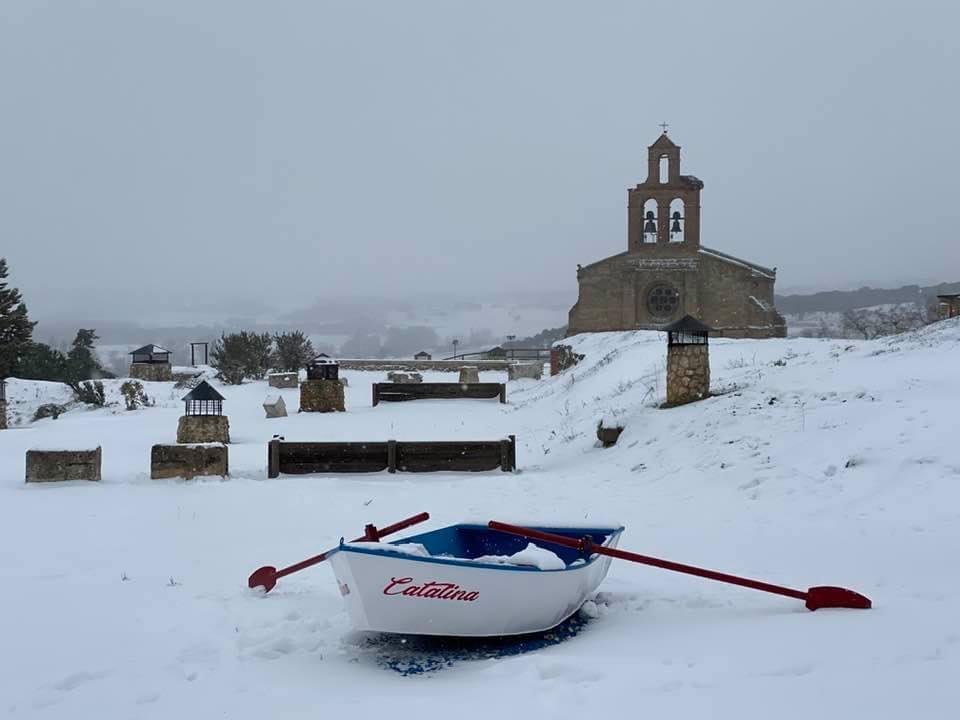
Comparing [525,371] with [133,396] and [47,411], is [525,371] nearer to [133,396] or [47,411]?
[133,396]

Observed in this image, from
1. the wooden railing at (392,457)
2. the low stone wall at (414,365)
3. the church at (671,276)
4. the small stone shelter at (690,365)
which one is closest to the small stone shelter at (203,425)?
the wooden railing at (392,457)

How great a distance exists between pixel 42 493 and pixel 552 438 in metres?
9.88

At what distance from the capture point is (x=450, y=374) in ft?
137

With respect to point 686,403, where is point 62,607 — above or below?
below

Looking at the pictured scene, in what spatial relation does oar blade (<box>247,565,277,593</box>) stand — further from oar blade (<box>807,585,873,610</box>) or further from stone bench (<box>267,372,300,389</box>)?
stone bench (<box>267,372,300,389</box>)

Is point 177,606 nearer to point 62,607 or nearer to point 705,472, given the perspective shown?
point 62,607

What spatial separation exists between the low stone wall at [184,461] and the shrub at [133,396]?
625 inches

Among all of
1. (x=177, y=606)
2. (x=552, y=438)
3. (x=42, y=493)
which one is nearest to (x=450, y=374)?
(x=552, y=438)

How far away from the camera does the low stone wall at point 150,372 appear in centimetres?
3834

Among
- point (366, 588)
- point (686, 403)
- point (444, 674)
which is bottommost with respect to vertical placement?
point (444, 674)

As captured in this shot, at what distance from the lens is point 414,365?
43625 millimetres

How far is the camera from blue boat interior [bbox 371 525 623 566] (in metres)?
6.63

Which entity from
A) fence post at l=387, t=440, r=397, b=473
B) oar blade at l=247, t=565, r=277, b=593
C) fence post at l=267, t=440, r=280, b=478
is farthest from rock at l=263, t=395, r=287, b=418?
oar blade at l=247, t=565, r=277, b=593

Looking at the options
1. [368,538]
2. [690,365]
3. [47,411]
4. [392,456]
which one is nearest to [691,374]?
[690,365]
